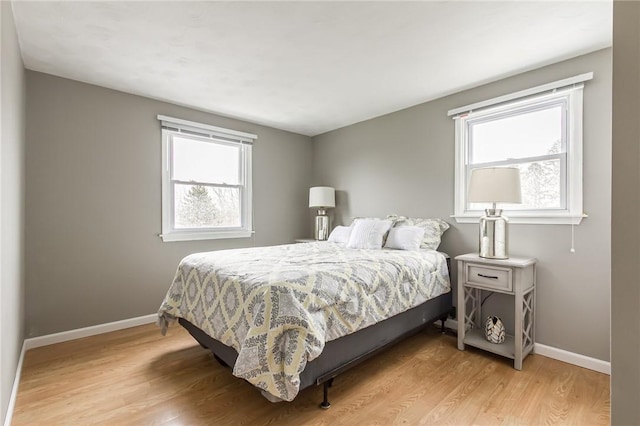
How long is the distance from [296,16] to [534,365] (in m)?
3.06

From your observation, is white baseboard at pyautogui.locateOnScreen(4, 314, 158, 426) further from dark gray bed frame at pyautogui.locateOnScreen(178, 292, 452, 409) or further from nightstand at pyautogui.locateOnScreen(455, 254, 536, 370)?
nightstand at pyautogui.locateOnScreen(455, 254, 536, 370)

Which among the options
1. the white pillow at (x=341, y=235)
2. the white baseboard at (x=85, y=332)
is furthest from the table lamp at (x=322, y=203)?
the white baseboard at (x=85, y=332)

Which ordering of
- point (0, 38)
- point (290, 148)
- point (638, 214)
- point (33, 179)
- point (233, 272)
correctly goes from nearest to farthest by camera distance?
point (638, 214) → point (0, 38) → point (233, 272) → point (33, 179) → point (290, 148)

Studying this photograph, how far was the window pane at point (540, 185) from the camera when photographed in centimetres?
251

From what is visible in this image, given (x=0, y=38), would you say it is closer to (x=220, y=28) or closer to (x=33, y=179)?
(x=220, y=28)

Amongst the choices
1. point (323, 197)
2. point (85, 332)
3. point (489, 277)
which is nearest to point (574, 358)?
point (489, 277)

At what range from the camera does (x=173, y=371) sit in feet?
7.32

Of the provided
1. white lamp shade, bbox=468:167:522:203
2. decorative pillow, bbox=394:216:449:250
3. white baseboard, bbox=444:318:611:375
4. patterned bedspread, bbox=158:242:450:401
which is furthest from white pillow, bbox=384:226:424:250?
white baseboard, bbox=444:318:611:375

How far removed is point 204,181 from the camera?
148 inches

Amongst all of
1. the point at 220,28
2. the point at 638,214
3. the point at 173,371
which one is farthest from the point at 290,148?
the point at 638,214

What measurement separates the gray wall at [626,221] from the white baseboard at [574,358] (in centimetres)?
209

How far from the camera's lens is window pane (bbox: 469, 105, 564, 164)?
8.31ft

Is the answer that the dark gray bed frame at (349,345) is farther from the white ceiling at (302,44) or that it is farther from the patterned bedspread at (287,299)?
the white ceiling at (302,44)

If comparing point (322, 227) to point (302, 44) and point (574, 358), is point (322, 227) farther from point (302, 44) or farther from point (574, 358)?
point (574, 358)
